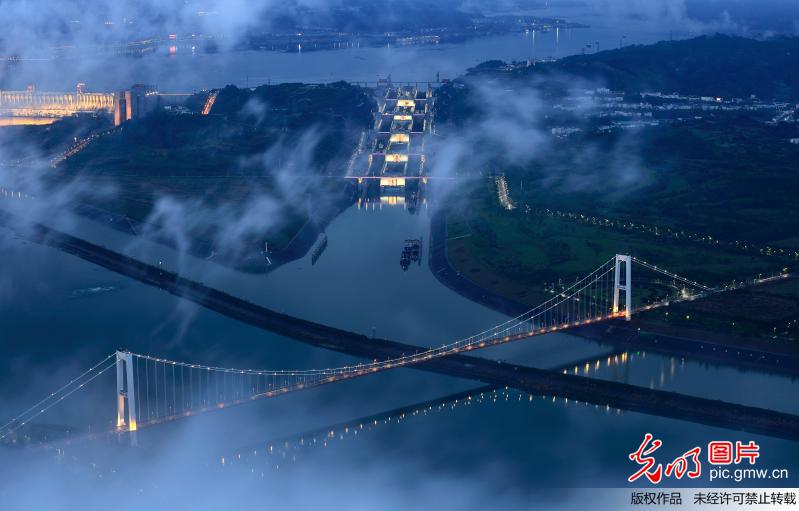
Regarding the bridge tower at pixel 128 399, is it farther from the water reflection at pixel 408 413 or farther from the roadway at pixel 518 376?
the roadway at pixel 518 376

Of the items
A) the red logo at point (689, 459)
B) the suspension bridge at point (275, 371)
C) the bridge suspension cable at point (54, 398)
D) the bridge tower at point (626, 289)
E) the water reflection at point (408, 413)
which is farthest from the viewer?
the bridge tower at point (626, 289)

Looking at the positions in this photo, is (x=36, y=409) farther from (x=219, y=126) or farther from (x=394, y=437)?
(x=219, y=126)

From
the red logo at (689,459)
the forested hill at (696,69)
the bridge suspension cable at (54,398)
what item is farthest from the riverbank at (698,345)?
the forested hill at (696,69)

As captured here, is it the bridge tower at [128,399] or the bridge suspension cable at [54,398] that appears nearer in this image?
the bridge tower at [128,399]

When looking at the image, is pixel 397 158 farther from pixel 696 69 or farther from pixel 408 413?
pixel 408 413

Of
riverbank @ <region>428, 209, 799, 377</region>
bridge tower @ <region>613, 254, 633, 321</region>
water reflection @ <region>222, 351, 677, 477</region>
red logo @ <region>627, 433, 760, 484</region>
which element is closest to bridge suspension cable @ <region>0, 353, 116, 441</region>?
water reflection @ <region>222, 351, 677, 477</region>

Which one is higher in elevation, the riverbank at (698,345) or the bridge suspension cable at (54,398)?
the riverbank at (698,345)
